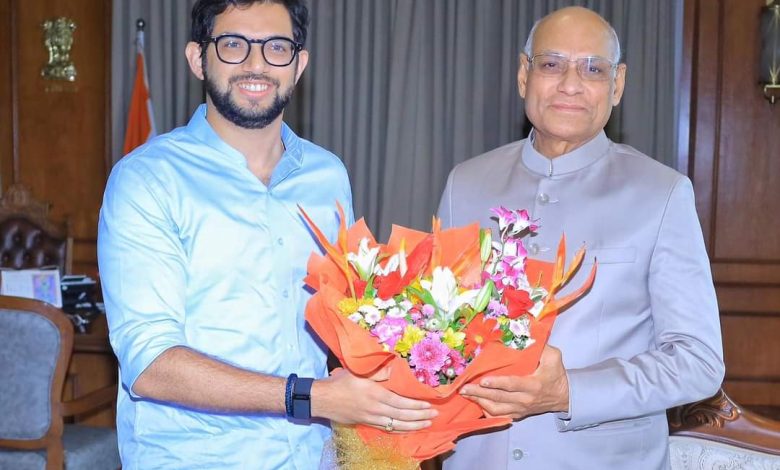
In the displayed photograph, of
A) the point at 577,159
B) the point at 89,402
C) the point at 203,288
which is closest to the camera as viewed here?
the point at 203,288

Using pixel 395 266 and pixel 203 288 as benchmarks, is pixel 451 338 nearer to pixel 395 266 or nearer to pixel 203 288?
pixel 395 266

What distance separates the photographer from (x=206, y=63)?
5.77 ft

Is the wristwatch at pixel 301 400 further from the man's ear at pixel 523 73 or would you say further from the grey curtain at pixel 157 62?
the grey curtain at pixel 157 62

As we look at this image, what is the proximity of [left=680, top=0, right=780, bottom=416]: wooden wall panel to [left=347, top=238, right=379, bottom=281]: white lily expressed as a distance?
4.39 meters

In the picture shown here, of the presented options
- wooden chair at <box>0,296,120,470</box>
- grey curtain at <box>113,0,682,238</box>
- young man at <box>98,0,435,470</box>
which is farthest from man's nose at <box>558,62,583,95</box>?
grey curtain at <box>113,0,682,238</box>

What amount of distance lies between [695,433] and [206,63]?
4.83ft

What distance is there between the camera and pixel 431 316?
4.33ft

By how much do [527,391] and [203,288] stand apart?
24.3 inches

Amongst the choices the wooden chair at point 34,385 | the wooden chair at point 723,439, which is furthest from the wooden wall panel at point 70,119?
the wooden chair at point 723,439

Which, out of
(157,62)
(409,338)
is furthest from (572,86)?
(157,62)

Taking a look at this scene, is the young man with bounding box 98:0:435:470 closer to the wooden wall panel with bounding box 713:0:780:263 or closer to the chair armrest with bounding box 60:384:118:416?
the chair armrest with bounding box 60:384:118:416

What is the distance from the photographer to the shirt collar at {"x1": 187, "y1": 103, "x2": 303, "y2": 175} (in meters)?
1.74

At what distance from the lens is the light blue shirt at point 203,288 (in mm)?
1567

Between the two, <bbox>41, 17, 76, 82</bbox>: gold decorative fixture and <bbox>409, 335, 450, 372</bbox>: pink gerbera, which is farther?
<bbox>41, 17, 76, 82</bbox>: gold decorative fixture
